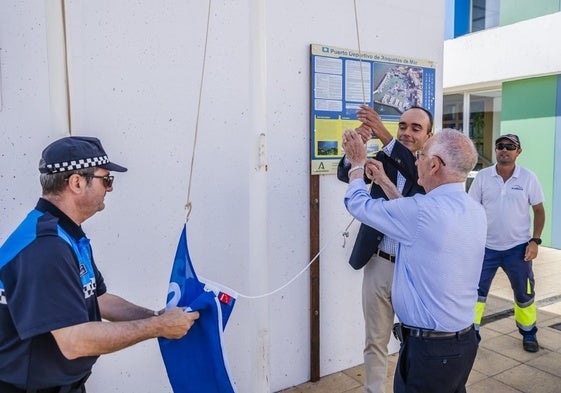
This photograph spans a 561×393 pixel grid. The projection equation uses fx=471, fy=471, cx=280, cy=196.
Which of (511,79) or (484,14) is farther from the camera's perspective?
(484,14)

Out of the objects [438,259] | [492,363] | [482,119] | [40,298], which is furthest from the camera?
[482,119]

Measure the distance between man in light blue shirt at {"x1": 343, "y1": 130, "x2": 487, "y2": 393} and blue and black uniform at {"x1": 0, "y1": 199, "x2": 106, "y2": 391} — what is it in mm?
1246

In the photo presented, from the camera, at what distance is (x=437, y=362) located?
2.09m

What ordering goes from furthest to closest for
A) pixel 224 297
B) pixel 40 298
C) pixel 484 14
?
pixel 484 14 < pixel 224 297 < pixel 40 298

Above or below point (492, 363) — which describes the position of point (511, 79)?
above

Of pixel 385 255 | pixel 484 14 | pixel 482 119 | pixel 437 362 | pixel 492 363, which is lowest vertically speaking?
pixel 492 363

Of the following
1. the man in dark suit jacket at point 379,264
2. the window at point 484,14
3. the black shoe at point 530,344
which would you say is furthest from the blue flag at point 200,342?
the window at point 484,14

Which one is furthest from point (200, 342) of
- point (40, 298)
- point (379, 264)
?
point (379, 264)

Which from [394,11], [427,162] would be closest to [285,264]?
[427,162]

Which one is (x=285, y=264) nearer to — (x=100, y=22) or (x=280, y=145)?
(x=280, y=145)

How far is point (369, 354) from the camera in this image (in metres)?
2.96

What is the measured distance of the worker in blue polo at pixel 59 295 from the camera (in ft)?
4.67

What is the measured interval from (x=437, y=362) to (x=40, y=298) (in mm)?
1625

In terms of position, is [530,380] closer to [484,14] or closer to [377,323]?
[377,323]
